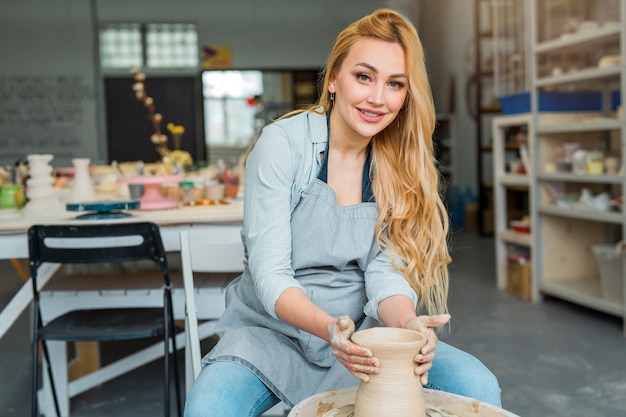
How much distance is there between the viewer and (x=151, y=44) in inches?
388

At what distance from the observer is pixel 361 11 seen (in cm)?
1030

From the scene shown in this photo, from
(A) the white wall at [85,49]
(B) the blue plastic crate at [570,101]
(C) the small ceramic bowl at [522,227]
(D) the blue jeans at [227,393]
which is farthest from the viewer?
(A) the white wall at [85,49]

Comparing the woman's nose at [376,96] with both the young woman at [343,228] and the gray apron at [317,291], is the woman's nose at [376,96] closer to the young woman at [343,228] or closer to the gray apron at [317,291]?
the young woman at [343,228]

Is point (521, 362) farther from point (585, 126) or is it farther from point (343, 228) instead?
point (343, 228)

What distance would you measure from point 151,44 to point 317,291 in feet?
29.2

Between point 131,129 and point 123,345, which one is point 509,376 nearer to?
point 123,345

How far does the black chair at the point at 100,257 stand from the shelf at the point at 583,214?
2602mm

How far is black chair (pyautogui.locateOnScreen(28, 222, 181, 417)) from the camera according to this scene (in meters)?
2.34

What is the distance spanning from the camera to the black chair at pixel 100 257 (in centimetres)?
234

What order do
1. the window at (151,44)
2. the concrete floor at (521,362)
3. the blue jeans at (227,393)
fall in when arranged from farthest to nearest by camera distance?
the window at (151,44)
the concrete floor at (521,362)
the blue jeans at (227,393)

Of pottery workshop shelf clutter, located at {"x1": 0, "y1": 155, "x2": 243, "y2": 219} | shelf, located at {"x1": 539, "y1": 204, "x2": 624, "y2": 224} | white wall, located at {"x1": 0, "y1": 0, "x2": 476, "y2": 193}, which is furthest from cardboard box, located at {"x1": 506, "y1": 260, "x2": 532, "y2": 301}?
white wall, located at {"x1": 0, "y1": 0, "x2": 476, "y2": 193}

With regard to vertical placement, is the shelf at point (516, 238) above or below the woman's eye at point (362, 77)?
below

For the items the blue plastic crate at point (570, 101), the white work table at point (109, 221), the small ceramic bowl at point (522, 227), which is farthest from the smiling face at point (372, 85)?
the small ceramic bowl at point (522, 227)

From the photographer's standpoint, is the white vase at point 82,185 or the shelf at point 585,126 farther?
the shelf at point 585,126
